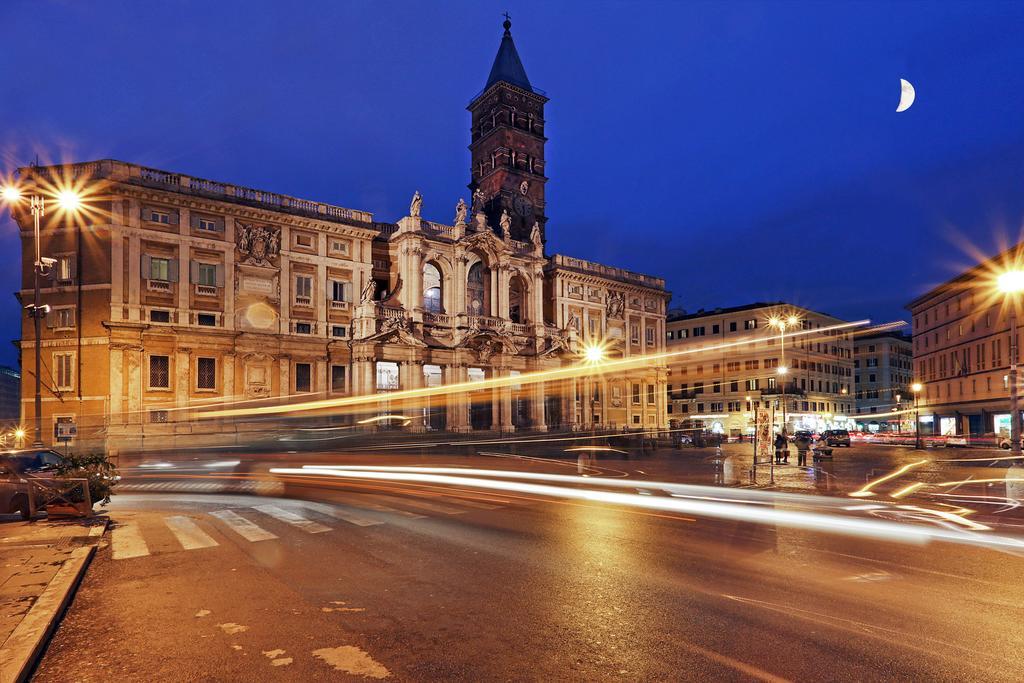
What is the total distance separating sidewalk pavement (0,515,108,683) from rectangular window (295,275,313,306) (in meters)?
30.4

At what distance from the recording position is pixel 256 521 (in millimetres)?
13625

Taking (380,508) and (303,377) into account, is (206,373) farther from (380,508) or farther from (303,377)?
(380,508)

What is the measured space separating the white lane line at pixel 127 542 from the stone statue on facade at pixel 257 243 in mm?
30729

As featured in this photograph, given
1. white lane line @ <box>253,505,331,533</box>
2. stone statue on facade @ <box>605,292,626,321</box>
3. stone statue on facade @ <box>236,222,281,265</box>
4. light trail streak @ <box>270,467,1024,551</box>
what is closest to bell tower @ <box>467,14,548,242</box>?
stone statue on facade @ <box>605,292,626,321</box>

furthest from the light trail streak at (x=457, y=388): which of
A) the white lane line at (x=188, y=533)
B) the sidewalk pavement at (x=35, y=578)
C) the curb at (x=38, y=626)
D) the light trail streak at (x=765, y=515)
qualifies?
the curb at (x=38, y=626)

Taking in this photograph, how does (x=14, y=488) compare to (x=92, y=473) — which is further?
(x=92, y=473)

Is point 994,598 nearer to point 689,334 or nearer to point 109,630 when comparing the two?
point 109,630

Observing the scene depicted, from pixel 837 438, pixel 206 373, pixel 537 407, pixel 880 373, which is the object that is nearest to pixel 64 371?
pixel 206 373

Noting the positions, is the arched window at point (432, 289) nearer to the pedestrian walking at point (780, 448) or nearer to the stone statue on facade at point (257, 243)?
the stone statue on facade at point (257, 243)

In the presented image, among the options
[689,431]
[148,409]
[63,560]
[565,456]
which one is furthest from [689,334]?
[63,560]

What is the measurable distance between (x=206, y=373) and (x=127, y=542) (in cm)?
3002

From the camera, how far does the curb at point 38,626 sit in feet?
18.1

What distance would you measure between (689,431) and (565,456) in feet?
59.0

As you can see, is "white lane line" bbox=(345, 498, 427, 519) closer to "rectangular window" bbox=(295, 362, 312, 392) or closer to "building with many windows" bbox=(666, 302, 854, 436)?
"rectangular window" bbox=(295, 362, 312, 392)
